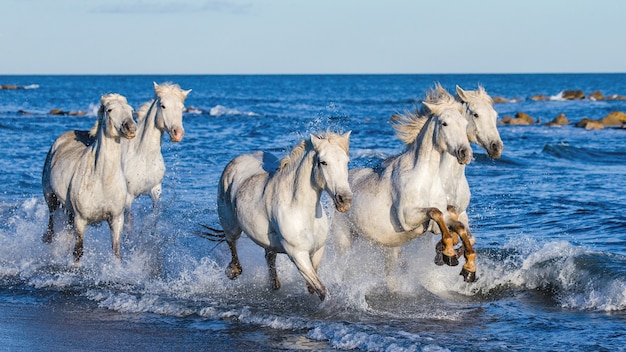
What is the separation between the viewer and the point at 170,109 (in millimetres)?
Answer: 10031

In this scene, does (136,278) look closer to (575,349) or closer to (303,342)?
(303,342)

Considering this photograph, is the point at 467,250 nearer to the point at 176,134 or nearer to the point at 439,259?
the point at 439,259

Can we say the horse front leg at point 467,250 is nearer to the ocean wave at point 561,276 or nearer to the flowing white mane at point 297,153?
the ocean wave at point 561,276

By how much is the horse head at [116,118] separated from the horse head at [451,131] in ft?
9.99

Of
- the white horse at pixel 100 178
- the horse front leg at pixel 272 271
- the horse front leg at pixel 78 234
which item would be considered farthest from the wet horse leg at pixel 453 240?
the horse front leg at pixel 78 234

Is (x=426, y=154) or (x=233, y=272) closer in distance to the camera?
(x=426, y=154)

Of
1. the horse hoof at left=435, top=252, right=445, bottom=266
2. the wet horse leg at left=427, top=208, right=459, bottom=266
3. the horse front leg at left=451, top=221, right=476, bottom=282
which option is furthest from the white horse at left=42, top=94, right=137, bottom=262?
the horse front leg at left=451, top=221, right=476, bottom=282

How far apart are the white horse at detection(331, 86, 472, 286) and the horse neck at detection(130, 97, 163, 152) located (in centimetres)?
298

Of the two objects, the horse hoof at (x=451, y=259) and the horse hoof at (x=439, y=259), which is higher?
the horse hoof at (x=451, y=259)

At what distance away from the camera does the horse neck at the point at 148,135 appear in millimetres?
10789

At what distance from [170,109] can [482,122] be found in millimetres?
3650

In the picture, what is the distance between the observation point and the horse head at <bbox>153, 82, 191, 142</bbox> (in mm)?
9805

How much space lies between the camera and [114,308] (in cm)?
853

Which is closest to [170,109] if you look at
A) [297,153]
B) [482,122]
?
[297,153]
